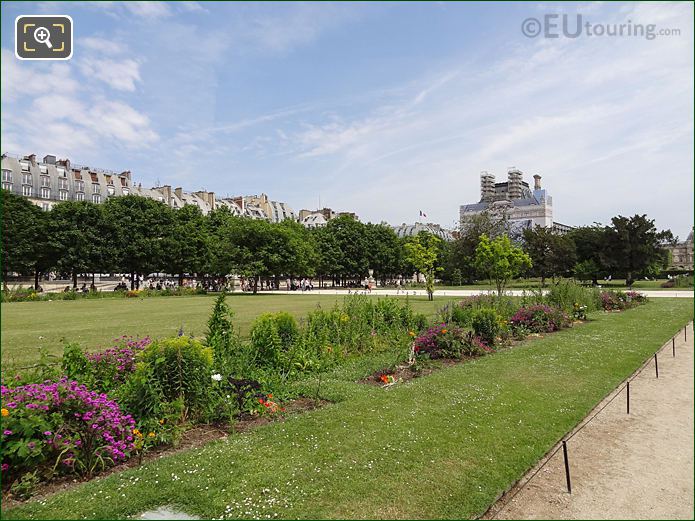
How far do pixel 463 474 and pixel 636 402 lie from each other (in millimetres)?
4886

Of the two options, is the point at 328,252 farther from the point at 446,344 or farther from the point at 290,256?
the point at 446,344

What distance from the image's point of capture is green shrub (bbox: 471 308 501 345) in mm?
13156

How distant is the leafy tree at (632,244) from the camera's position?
168ft

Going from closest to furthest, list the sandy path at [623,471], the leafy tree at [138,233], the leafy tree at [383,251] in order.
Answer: the sandy path at [623,471], the leafy tree at [138,233], the leafy tree at [383,251]

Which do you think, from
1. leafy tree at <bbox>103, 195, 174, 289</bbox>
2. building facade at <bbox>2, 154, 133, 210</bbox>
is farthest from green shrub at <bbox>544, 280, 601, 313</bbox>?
building facade at <bbox>2, 154, 133, 210</bbox>

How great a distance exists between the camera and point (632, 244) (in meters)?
51.5

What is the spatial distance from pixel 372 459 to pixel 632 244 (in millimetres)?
55864

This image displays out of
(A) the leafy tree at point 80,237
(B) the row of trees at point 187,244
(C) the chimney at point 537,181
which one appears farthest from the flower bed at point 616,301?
(C) the chimney at point 537,181

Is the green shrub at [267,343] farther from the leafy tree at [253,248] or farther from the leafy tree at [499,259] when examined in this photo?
the leafy tree at [253,248]

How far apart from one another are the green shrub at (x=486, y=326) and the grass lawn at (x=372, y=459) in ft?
13.2

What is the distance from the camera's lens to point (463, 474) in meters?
4.82

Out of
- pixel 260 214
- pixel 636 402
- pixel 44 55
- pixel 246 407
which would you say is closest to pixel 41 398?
pixel 246 407

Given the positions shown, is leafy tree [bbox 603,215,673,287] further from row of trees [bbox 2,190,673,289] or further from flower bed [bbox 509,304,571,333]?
flower bed [bbox 509,304,571,333]

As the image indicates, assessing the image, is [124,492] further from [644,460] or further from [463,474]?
[644,460]
